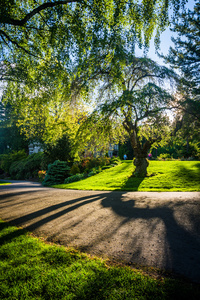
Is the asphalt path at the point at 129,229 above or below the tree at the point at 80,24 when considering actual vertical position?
below

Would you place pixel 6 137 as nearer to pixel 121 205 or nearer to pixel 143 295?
pixel 121 205

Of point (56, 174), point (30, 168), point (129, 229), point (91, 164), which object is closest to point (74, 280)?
point (129, 229)

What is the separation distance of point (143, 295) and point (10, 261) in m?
1.95

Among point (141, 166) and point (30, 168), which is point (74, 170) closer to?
point (141, 166)

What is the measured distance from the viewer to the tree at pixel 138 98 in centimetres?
829

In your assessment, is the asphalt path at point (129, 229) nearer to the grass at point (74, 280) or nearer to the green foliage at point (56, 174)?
the grass at point (74, 280)

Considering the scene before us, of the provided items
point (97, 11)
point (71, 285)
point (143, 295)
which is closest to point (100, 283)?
point (71, 285)

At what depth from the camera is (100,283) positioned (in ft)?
7.03

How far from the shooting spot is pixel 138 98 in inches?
325

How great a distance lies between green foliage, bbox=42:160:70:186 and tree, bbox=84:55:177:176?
7.73m

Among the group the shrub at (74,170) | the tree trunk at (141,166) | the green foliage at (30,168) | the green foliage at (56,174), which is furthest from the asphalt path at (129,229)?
the green foliage at (30,168)

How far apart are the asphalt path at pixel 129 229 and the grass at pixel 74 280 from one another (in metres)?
0.30

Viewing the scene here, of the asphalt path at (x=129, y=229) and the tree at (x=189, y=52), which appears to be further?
the tree at (x=189, y=52)

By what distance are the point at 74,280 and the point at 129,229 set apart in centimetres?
188
